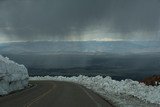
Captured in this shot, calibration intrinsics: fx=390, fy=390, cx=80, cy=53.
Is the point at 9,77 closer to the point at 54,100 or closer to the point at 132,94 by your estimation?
the point at 132,94

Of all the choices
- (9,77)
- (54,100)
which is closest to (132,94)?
(54,100)

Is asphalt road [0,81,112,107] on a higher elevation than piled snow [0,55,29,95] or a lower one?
lower

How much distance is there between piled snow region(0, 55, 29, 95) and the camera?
3651cm

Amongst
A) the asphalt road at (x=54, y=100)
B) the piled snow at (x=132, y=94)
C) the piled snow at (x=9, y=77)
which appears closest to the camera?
the asphalt road at (x=54, y=100)

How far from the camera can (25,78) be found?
161ft

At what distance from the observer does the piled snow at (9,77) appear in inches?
1438

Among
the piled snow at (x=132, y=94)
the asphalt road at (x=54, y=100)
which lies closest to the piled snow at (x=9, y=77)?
the asphalt road at (x=54, y=100)

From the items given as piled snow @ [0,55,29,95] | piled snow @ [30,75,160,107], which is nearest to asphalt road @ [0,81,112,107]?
piled snow @ [30,75,160,107]

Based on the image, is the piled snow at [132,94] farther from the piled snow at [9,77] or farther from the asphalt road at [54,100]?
the piled snow at [9,77]

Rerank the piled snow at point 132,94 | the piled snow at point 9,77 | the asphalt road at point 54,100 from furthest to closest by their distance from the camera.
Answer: the piled snow at point 9,77 → the piled snow at point 132,94 → the asphalt road at point 54,100

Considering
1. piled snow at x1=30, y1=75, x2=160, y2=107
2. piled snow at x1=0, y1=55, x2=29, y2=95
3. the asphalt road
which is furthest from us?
piled snow at x1=0, y1=55, x2=29, y2=95

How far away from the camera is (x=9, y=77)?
38.6 meters

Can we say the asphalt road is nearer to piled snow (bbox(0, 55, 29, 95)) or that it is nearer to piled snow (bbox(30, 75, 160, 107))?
piled snow (bbox(30, 75, 160, 107))

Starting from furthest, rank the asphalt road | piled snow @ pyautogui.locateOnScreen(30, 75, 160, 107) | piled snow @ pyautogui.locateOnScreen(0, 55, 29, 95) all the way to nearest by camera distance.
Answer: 1. piled snow @ pyautogui.locateOnScreen(0, 55, 29, 95)
2. piled snow @ pyautogui.locateOnScreen(30, 75, 160, 107)
3. the asphalt road
